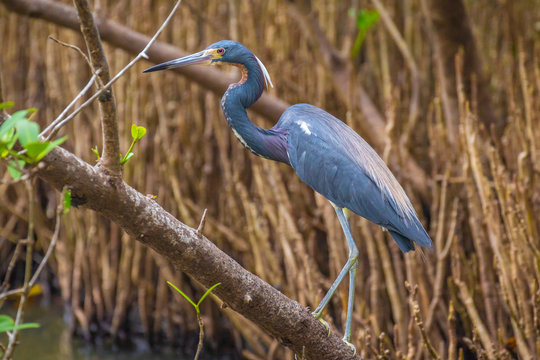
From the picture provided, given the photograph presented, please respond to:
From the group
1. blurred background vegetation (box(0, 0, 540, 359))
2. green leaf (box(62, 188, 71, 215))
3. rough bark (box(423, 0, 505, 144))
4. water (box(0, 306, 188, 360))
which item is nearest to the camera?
green leaf (box(62, 188, 71, 215))

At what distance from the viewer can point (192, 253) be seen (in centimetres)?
140

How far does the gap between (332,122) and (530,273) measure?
3.21 ft

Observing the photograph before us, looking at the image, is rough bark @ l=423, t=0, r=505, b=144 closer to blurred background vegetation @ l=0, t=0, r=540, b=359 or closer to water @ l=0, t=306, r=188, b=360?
blurred background vegetation @ l=0, t=0, r=540, b=359

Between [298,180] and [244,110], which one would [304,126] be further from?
[298,180]

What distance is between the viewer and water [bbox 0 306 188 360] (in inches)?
150

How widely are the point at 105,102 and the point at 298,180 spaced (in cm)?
225

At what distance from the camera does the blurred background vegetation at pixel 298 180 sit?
8.82ft

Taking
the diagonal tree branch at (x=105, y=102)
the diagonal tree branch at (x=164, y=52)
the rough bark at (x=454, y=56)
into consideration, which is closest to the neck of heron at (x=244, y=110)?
the diagonal tree branch at (x=105, y=102)

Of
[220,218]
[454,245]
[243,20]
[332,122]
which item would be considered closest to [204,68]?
[243,20]

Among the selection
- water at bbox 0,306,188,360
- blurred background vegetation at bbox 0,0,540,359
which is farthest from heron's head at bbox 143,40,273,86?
water at bbox 0,306,188,360

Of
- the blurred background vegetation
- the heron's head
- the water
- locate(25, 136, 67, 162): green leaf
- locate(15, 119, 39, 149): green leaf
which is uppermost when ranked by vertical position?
the heron's head

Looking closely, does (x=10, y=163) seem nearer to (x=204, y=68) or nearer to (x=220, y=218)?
(x=204, y=68)

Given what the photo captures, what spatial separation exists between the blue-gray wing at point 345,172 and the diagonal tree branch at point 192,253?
0.46 m

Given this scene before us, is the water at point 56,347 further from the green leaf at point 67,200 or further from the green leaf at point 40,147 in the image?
the green leaf at point 40,147
